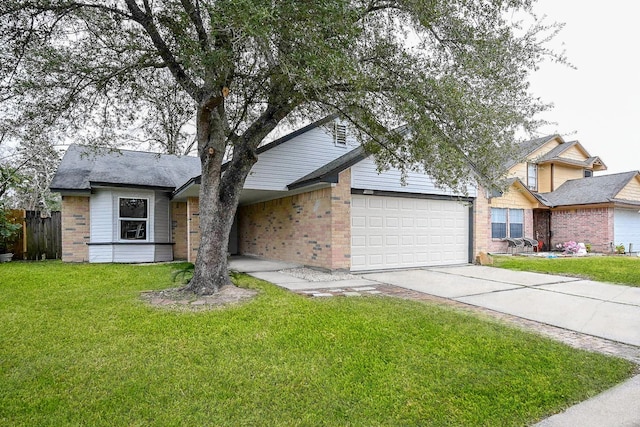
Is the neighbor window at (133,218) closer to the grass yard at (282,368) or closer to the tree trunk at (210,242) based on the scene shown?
the tree trunk at (210,242)

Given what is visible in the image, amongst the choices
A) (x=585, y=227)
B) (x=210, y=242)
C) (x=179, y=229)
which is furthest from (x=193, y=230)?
(x=585, y=227)

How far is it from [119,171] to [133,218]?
1.83m

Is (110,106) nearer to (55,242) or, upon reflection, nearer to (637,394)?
(55,242)

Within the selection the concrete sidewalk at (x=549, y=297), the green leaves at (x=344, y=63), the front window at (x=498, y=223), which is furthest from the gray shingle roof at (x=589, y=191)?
the green leaves at (x=344, y=63)

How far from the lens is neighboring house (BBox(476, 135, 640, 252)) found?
1805 cm

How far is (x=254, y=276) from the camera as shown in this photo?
31.6 feet

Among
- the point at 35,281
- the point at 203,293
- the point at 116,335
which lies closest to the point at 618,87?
the point at 203,293

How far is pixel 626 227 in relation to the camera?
18797 mm

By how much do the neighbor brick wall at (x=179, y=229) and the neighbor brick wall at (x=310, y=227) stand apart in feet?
9.68

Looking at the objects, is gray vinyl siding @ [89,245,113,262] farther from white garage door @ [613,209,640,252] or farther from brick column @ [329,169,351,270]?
white garage door @ [613,209,640,252]

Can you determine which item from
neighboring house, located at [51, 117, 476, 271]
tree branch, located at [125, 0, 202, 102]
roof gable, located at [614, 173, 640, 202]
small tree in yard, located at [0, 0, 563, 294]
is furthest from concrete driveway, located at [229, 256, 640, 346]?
roof gable, located at [614, 173, 640, 202]

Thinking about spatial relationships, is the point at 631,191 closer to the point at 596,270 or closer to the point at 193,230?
the point at 596,270

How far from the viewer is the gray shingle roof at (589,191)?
18.1 metres

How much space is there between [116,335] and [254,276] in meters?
5.04
